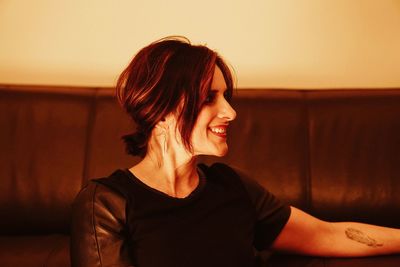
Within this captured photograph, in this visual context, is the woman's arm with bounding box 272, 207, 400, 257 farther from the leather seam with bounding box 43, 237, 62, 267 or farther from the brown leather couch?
the leather seam with bounding box 43, 237, 62, 267

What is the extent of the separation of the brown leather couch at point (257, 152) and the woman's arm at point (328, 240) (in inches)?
8.4

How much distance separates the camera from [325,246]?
98cm

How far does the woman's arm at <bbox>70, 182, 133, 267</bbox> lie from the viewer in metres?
0.74

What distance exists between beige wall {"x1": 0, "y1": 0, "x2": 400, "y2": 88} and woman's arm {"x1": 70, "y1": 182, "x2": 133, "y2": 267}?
822mm

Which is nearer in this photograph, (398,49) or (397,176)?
(397,176)

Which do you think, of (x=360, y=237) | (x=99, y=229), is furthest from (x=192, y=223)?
(x=360, y=237)

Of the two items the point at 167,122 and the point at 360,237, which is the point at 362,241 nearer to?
the point at 360,237

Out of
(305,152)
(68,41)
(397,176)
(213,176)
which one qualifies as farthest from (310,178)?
(68,41)

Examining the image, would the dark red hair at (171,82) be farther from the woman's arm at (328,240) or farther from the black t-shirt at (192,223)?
the woman's arm at (328,240)

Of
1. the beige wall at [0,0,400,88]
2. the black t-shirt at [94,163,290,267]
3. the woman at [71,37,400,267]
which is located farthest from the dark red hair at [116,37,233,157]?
the beige wall at [0,0,400,88]

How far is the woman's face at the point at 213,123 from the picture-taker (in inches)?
33.3

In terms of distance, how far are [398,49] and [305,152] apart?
64cm

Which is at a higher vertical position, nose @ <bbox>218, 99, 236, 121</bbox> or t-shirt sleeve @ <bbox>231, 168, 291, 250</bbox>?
nose @ <bbox>218, 99, 236, 121</bbox>

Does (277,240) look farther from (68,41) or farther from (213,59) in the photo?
(68,41)
